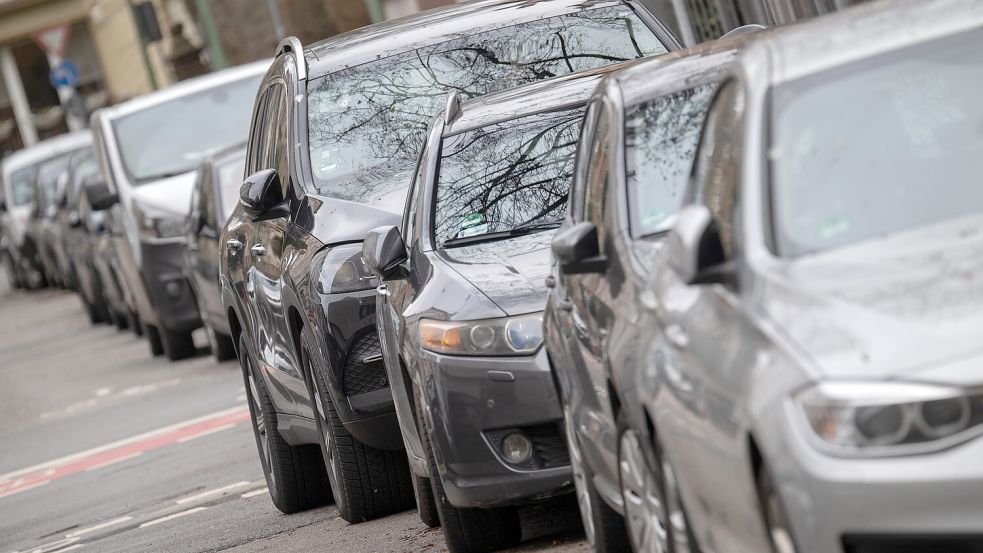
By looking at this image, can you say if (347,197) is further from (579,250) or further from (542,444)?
(579,250)

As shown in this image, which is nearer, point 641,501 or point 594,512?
point 641,501

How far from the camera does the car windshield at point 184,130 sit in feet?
65.8

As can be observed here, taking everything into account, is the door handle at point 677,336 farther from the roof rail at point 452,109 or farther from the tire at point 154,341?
the tire at point 154,341

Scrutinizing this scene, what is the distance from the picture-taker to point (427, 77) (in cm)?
1077

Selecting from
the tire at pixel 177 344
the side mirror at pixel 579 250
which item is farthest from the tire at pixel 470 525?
the tire at pixel 177 344

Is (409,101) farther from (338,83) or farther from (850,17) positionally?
(850,17)

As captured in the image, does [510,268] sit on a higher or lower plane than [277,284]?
higher

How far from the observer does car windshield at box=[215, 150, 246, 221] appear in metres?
17.2

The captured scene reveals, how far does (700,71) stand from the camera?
7133 millimetres

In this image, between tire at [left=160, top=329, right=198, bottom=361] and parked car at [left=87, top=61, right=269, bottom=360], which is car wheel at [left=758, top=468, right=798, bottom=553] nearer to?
parked car at [left=87, top=61, right=269, bottom=360]

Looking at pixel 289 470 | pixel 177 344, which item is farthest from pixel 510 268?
pixel 177 344

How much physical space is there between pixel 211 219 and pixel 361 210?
25.8 feet

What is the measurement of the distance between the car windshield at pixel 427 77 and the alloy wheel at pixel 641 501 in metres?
4.02

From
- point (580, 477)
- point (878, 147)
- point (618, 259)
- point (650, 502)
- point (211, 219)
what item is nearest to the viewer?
point (878, 147)
